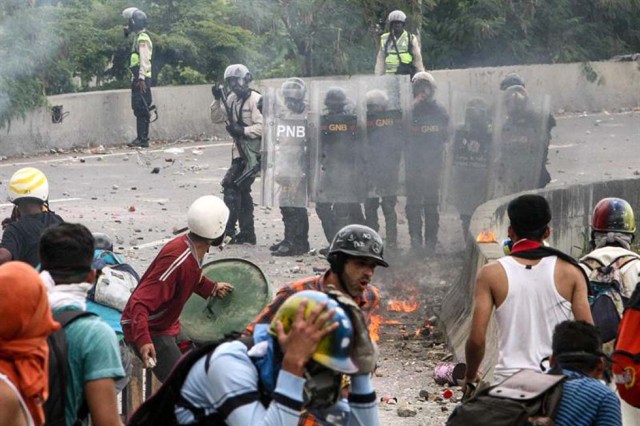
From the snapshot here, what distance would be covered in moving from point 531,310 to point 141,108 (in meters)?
16.0

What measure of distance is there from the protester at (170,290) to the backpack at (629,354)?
2275 millimetres

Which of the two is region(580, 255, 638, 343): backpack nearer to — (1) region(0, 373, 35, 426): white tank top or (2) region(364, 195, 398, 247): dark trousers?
(1) region(0, 373, 35, 426): white tank top

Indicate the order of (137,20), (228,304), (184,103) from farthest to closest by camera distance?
(184,103) → (137,20) → (228,304)

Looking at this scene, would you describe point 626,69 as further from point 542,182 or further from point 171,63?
point 542,182

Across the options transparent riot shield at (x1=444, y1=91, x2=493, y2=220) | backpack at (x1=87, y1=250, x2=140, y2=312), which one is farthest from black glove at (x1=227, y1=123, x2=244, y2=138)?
backpack at (x1=87, y1=250, x2=140, y2=312)

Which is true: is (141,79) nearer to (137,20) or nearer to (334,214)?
(137,20)

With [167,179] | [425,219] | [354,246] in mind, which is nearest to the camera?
[354,246]

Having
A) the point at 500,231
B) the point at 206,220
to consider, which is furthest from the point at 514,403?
the point at 500,231

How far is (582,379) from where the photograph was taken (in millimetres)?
4738

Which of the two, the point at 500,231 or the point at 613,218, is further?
the point at 500,231

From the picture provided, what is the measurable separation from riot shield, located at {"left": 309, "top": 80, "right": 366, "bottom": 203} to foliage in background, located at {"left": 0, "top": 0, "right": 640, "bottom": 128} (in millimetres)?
7089

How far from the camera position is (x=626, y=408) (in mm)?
6238

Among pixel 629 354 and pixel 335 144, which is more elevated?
pixel 335 144

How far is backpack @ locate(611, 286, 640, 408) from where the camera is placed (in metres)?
5.71
